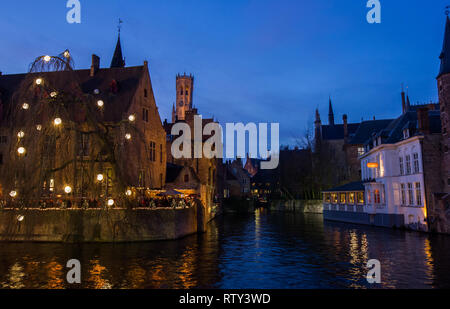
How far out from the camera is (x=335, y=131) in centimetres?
8512

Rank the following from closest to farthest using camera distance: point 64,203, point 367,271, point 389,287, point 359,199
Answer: point 389,287 → point 367,271 → point 64,203 → point 359,199

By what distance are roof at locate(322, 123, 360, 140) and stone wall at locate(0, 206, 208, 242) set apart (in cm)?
6564

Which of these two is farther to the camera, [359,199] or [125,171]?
[359,199]

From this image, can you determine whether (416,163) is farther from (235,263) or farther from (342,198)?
(235,263)

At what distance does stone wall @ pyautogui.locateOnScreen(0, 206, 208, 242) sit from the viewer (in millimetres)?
26234

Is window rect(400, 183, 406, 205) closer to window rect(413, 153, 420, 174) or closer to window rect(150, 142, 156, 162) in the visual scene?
window rect(413, 153, 420, 174)

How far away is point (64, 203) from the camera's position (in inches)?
1049

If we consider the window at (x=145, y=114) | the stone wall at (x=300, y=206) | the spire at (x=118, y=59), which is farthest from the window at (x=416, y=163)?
the spire at (x=118, y=59)

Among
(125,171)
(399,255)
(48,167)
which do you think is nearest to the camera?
(48,167)

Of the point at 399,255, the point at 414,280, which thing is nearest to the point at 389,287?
the point at 414,280

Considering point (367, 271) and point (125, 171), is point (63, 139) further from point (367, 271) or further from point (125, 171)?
point (367, 271)

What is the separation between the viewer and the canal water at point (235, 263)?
1383 centimetres

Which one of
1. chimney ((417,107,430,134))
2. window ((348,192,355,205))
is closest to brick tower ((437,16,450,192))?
chimney ((417,107,430,134))
